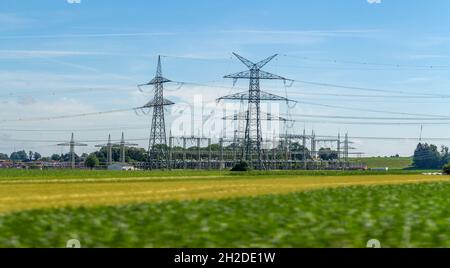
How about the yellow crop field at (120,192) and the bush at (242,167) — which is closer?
the yellow crop field at (120,192)

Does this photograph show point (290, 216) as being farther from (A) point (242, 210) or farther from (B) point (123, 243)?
(B) point (123, 243)

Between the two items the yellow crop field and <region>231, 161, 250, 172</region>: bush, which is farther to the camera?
<region>231, 161, 250, 172</region>: bush

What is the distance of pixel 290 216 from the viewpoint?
2197 centimetres

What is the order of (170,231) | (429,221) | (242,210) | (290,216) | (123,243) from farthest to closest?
(242,210)
(290,216)
(429,221)
(170,231)
(123,243)

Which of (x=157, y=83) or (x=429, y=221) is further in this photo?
(x=157, y=83)

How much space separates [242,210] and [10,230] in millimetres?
9222

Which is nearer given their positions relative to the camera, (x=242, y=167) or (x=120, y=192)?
(x=120, y=192)

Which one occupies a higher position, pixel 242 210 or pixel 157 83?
A: pixel 157 83

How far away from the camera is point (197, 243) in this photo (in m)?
→ 16.1

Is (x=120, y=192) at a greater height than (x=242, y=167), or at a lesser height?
lesser
